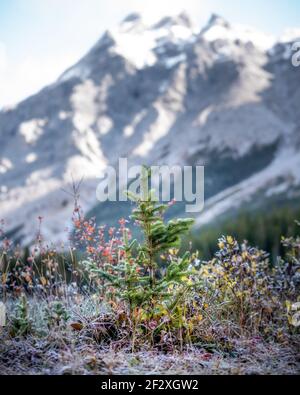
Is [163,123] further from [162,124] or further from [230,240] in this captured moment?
[230,240]

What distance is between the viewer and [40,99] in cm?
16275

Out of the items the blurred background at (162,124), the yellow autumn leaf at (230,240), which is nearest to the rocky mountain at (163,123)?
the blurred background at (162,124)

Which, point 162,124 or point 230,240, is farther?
point 162,124

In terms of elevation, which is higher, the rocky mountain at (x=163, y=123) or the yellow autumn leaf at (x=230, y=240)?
the rocky mountain at (x=163, y=123)

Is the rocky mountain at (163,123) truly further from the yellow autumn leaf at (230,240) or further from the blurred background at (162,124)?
the yellow autumn leaf at (230,240)

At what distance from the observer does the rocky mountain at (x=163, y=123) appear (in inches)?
5000

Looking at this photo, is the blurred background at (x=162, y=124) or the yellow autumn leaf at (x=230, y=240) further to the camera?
the blurred background at (x=162, y=124)

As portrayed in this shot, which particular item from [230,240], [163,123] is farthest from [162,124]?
[230,240]

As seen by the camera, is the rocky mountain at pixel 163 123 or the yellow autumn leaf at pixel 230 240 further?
the rocky mountain at pixel 163 123

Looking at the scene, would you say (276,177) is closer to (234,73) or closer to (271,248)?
(234,73)

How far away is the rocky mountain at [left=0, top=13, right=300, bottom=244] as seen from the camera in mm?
127000

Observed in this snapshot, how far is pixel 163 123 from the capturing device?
518 feet

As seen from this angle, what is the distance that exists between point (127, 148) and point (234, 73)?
151 feet

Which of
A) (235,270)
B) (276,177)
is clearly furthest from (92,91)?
(235,270)
